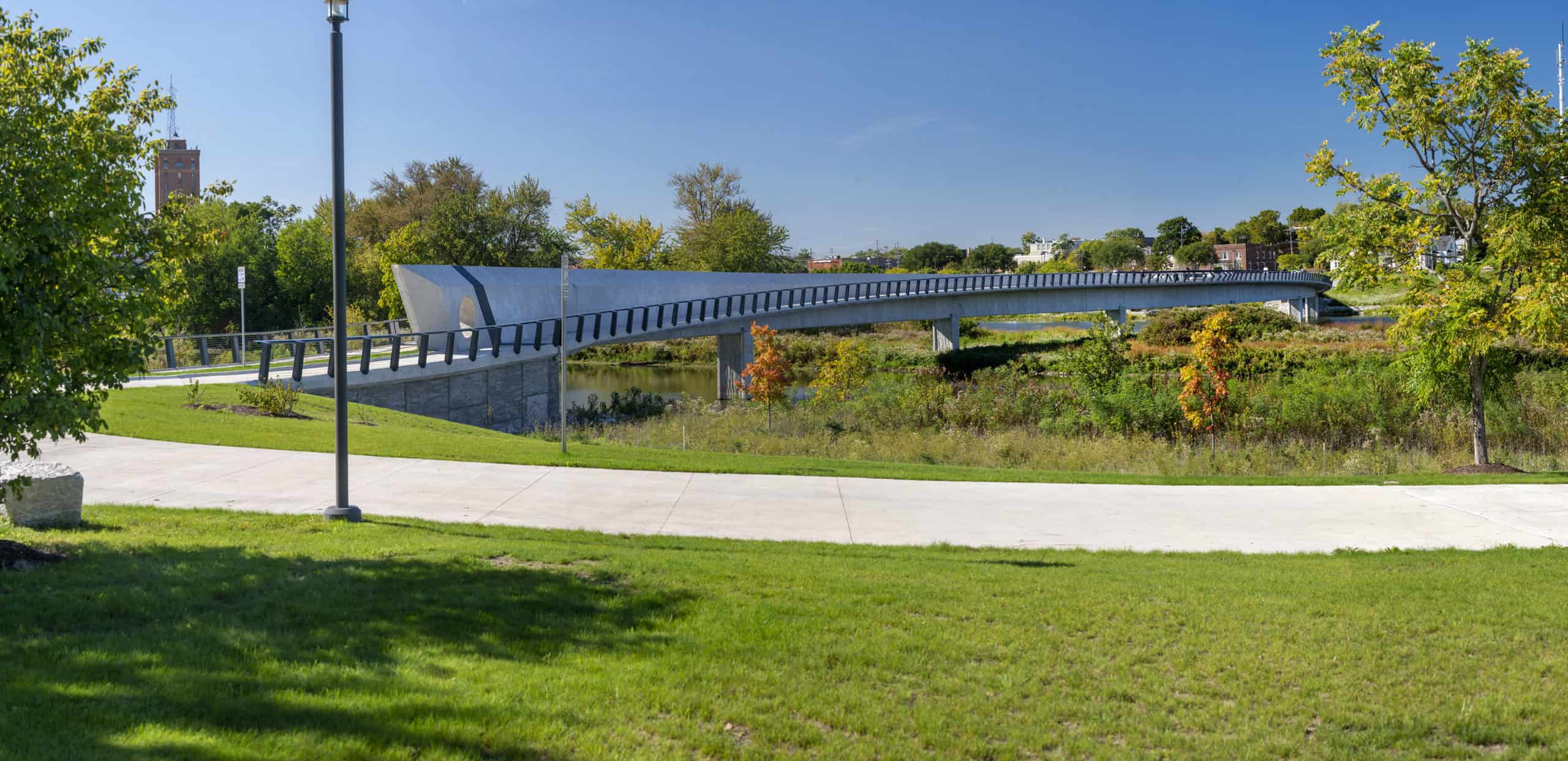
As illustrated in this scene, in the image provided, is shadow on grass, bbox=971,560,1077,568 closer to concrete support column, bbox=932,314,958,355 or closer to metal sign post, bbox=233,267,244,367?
metal sign post, bbox=233,267,244,367

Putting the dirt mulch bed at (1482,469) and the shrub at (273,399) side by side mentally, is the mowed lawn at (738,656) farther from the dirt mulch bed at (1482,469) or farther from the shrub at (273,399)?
the shrub at (273,399)

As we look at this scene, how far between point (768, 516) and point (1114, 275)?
63.1 m

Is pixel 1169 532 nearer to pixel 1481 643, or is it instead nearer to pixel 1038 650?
pixel 1481 643

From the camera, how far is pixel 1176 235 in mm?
178875

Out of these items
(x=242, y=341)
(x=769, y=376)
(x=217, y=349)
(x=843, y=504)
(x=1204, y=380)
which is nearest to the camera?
(x=843, y=504)

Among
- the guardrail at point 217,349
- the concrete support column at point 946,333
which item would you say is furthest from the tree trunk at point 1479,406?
the concrete support column at point 946,333

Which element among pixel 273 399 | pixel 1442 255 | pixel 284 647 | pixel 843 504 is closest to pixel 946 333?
pixel 1442 255

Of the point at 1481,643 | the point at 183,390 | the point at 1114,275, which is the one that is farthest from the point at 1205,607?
the point at 1114,275

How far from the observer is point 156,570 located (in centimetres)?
739

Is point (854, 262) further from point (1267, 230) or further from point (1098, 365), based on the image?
point (1098, 365)

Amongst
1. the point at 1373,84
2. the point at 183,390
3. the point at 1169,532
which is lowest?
the point at 1169,532

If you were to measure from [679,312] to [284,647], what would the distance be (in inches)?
1371

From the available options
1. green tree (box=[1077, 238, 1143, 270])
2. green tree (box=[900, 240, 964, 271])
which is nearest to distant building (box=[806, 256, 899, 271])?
green tree (box=[900, 240, 964, 271])

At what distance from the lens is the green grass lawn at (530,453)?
15305 mm
